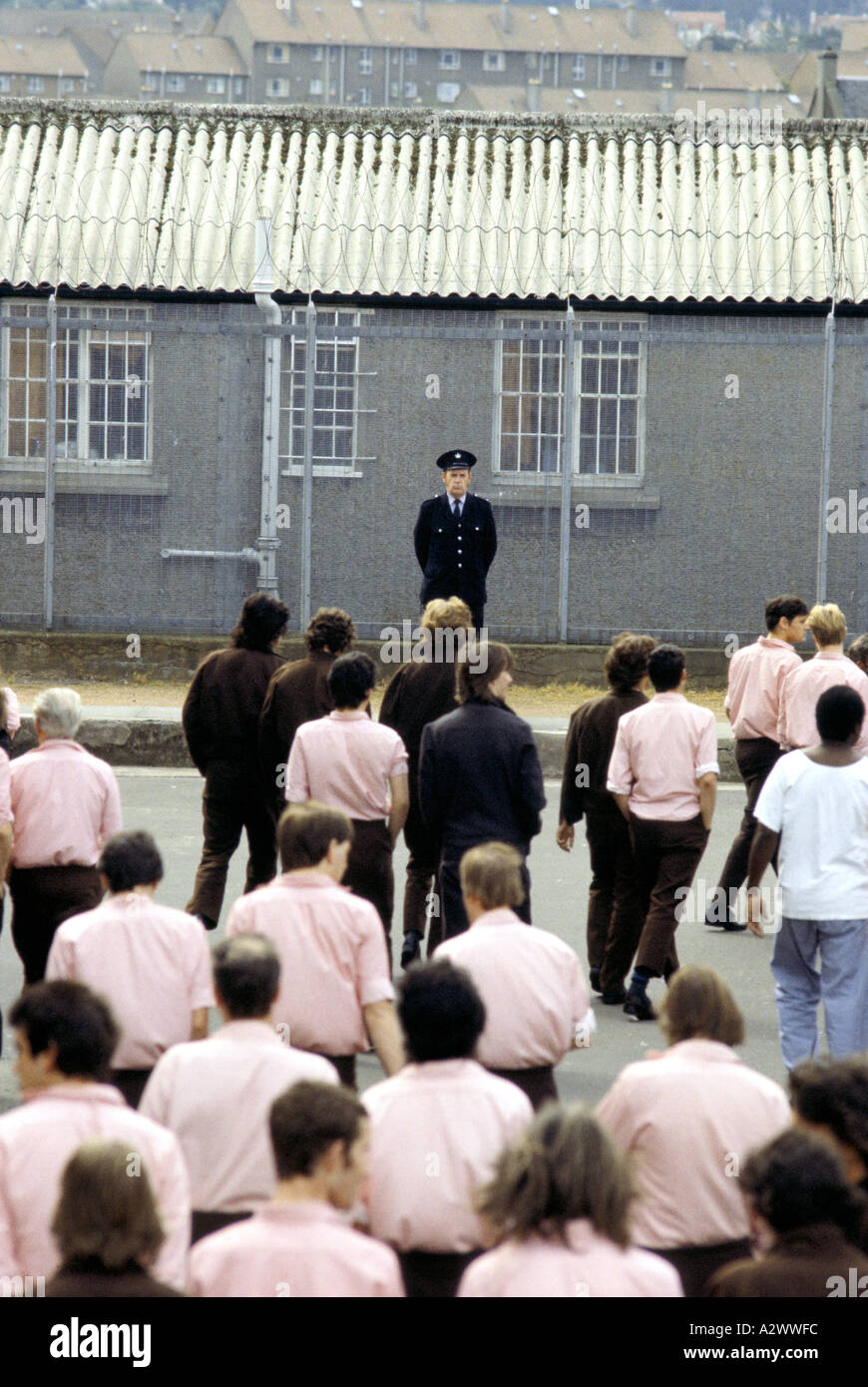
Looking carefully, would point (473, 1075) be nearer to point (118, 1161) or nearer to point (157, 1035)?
point (118, 1161)

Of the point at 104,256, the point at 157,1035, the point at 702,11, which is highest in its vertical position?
the point at 702,11

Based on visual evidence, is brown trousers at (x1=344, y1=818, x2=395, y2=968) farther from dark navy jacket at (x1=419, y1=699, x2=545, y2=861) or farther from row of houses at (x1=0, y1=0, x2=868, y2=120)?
row of houses at (x1=0, y1=0, x2=868, y2=120)

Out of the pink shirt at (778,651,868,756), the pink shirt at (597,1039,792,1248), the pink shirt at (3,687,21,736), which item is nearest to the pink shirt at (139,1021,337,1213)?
Answer: the pink shirt at (597,1039,792,1248)

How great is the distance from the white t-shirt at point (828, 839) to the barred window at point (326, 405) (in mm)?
11430

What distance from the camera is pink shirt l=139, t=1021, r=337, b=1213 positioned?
14.1 feet

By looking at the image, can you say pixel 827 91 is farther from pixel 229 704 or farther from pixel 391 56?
pixel 391 56

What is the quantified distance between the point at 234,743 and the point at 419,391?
9.48 m

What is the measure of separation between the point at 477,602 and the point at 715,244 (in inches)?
305

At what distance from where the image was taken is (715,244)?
18391 millimetres

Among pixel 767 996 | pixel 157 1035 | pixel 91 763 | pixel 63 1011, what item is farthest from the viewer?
pixel 767 996

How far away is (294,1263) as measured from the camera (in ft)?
11.3

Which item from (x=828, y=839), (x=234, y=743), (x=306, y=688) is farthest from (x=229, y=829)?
(x=828, y=839)

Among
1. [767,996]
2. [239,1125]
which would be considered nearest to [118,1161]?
[239,1125]

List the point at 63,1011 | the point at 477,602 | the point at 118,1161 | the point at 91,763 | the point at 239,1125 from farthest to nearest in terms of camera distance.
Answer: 1. the point at 477,602
2. the point at 91,763
3. the point at 239,1125
4. the point at 63,1011
5. the point at 118,1161
